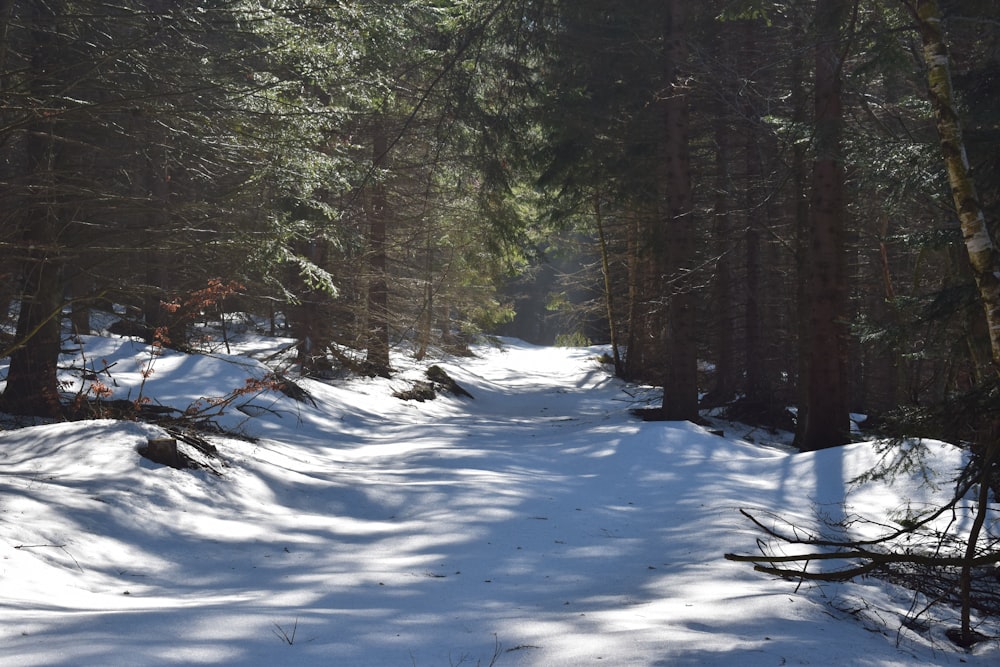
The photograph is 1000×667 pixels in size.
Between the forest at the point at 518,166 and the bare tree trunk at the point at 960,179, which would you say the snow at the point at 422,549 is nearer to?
the forest at the point at 518,166

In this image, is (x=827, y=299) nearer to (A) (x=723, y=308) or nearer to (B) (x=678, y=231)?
(B) (x=678, y=231)

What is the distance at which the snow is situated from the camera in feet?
12.0

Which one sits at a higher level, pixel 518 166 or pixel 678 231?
pixel 518 166

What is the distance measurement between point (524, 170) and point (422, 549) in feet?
33.7

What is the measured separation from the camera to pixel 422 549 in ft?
20.5

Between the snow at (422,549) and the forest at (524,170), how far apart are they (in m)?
1.03

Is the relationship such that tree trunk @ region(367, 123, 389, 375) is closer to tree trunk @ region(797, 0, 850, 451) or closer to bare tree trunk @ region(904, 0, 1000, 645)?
tree trunk @ region(797, 0, 850, 451)

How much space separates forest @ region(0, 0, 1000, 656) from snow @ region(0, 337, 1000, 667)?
3.39 feet

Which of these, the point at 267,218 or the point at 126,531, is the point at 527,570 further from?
the point at 267,218

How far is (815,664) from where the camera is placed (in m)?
3.46

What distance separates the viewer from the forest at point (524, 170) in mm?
6988

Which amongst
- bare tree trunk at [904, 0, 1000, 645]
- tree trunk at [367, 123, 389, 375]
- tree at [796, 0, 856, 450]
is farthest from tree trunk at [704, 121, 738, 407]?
bare tree trunk at [904, 0, 1000, 645]

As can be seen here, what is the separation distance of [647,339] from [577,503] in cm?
1525

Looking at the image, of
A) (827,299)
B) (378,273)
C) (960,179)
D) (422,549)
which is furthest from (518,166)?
(960,179)
